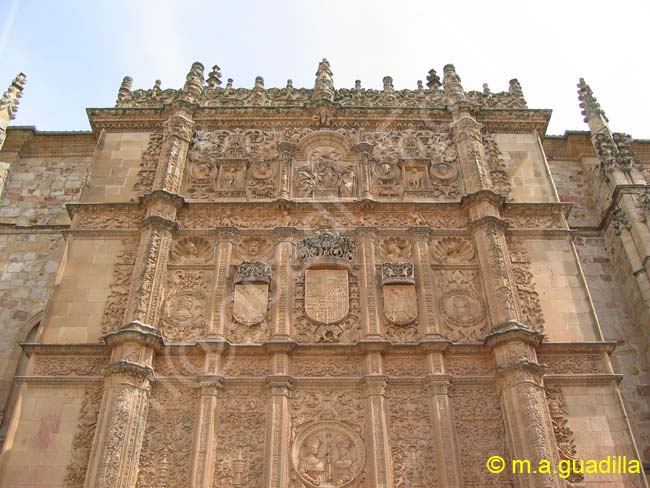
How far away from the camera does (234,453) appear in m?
8.84

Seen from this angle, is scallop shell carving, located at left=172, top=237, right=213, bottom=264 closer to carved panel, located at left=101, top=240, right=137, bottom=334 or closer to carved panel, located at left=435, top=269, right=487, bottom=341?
carved panel, located at left=101, top=240, right=137, bottom=334

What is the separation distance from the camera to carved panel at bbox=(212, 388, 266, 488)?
8656 mm

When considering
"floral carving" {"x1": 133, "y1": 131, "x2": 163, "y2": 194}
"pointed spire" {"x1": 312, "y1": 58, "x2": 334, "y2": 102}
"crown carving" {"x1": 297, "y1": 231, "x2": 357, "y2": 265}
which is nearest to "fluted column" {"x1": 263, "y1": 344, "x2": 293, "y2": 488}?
"crown carving" {"x1": 297, "y1": 231, "x2": 357, "y2": 265}

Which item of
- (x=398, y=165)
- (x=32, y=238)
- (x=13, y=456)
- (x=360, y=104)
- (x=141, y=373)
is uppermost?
(x=360, y=104)

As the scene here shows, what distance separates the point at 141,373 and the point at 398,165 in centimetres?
609

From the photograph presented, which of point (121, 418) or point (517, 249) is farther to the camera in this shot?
point (517, 249)

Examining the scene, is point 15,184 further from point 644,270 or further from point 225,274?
point 644,270

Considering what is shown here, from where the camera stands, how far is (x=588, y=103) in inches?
552

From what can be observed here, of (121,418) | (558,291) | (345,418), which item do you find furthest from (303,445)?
(558,291)

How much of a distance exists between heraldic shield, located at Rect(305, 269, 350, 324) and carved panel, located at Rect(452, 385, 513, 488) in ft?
7.07

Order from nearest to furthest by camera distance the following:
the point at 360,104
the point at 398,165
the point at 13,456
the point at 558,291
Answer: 1. the point at 13,456
2. the point at 558,291
3. the point at 398,165
4. the point at 360,104

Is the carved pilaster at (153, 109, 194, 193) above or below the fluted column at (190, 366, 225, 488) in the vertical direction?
above

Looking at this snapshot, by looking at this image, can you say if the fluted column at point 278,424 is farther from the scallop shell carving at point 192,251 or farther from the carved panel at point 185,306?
the scallop shell carving at point 192,251

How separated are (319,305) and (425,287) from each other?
1.76m
